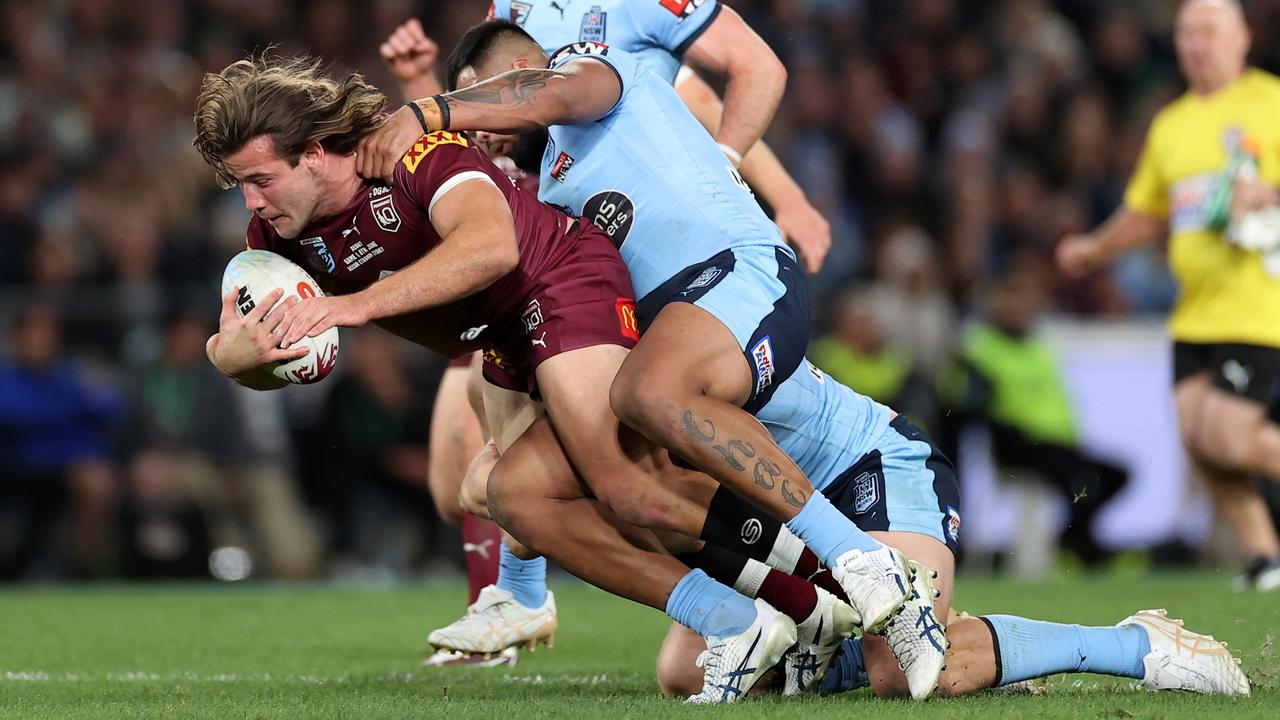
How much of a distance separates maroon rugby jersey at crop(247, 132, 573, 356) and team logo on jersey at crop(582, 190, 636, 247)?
0.33 feet

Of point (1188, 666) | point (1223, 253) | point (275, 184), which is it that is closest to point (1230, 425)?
point (1223, 253)

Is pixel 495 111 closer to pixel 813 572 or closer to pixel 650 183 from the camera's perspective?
pixel 650 183

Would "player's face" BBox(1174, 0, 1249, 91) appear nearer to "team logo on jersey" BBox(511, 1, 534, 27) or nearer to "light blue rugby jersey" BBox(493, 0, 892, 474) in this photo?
"team logo on jersey" BBox(511, 1, 534, 27)

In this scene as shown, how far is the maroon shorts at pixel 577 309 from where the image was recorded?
16.0ft

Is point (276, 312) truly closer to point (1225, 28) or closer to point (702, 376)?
point (702, 376)

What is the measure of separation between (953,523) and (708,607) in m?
0.84

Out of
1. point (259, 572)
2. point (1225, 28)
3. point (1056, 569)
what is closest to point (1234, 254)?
point (1225, 28)

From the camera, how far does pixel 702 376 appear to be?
4.55m

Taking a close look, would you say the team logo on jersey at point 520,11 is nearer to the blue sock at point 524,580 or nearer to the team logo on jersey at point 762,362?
the blue sock at point 524,580

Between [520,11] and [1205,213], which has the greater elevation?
[520,11]

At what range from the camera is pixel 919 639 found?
4363 mm

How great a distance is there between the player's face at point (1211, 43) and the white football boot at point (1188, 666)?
5.35 metres

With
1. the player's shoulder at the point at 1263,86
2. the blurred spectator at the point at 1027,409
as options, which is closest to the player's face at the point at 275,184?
the player's shoulder at the point at 1263,86

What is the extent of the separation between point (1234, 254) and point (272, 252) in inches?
229
